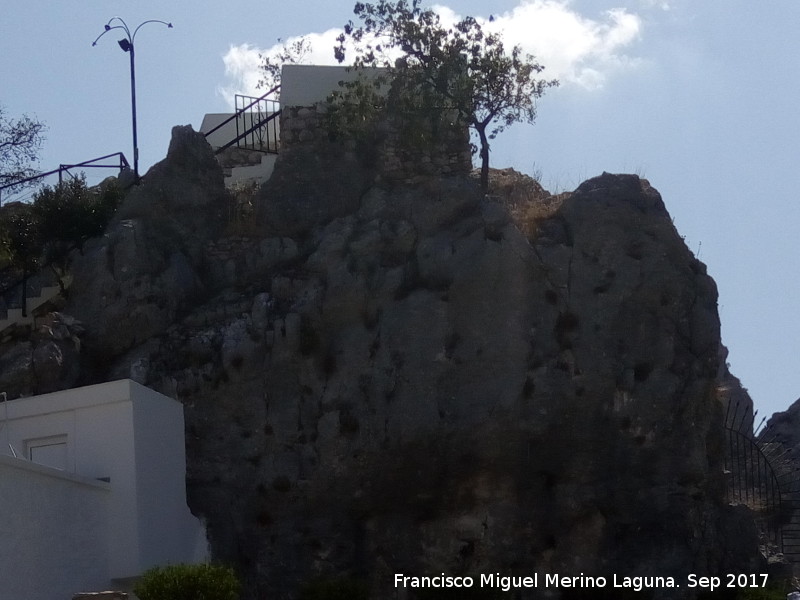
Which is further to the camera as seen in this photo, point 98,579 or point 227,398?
point 227,398

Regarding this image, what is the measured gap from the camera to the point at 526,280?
21.4 meters

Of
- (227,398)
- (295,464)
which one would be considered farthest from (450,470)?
(227,398)

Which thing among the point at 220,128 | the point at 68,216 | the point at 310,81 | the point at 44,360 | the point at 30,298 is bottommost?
the point at 44,360

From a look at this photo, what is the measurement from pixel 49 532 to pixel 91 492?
1.27 meters

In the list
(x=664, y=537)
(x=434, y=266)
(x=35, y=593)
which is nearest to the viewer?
(x=35, y=593)

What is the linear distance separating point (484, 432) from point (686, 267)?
17.8 feet

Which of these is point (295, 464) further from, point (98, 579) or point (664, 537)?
point (664, 537)

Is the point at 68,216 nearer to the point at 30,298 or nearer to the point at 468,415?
the point at 30,298

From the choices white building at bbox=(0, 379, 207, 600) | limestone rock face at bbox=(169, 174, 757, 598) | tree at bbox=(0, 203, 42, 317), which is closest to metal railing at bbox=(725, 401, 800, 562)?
limestone rock face at bbox=(169, 174, 757, 598)

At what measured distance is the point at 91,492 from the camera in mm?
17594

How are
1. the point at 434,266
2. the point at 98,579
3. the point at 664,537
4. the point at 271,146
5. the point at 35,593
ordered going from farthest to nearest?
the point at 271,146
the point at 434,266
the point at 664,537
the point at 98,579
the point at 35,593

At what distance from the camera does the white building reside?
15.8 m

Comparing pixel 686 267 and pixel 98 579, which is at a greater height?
pixel 686 267

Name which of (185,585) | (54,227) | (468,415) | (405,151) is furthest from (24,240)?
(185,585)
